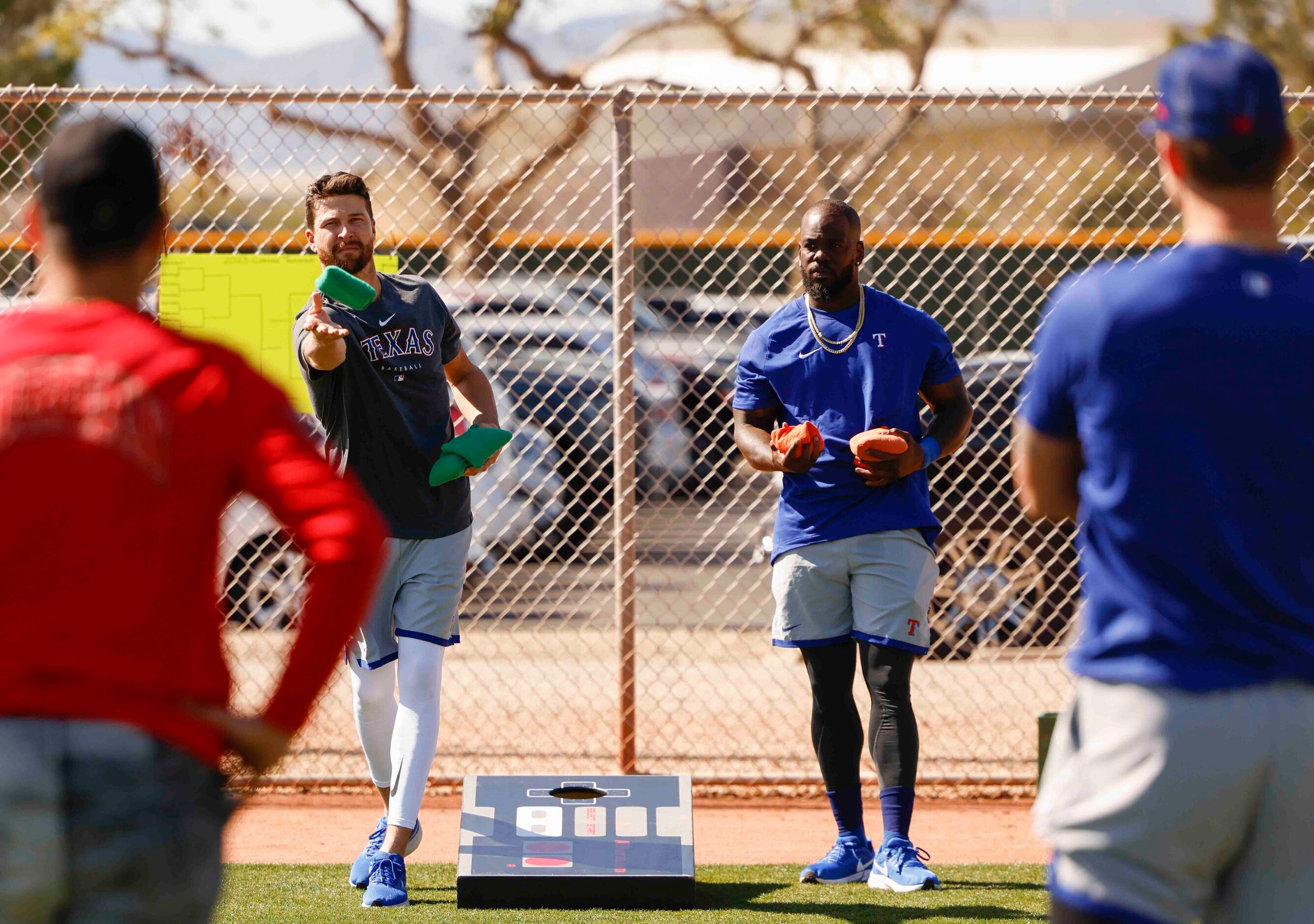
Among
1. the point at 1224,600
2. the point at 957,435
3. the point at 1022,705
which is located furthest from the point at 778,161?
the point at 1224,600

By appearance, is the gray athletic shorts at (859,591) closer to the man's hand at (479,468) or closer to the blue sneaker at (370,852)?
the man's hand at (479,468)

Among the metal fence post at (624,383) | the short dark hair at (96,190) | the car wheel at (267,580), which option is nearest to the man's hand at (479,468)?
the metal fence post at (624,383)

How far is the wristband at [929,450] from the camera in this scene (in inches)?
171

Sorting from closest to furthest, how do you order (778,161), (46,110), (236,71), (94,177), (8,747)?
(8,747) → (94,177) → (46,110) → (236,71) → (778,161)

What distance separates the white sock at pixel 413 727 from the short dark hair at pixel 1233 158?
9.18 ft

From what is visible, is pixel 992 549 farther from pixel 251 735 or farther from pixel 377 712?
pixel 251 735

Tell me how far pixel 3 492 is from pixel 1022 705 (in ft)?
18.8

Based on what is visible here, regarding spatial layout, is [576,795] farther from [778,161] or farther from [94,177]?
[778,161]

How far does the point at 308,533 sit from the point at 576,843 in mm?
2769

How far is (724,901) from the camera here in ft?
14.3

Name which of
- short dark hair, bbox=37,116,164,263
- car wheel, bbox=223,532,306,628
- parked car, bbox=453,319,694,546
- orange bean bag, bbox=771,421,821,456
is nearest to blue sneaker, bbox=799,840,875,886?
orange bean bag, bbox=771,421,821,456

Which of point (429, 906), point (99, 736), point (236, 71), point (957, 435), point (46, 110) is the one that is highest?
point (236, 71)

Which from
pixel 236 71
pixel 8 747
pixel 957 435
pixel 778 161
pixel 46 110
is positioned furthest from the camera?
pixel 778 161

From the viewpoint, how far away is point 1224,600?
75.9 inches
